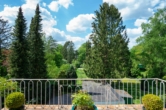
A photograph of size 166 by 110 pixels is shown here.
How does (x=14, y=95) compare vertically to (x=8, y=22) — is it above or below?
below

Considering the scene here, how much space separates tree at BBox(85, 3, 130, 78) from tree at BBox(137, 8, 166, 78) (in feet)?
8.31

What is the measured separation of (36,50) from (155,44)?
12.2m

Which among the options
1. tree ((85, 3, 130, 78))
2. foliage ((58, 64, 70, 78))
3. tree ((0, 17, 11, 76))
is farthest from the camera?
foliage ((58, 64, 70, 78))

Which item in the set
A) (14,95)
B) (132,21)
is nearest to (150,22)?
(132,21)

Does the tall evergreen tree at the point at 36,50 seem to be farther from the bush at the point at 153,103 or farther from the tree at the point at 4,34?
the bush at the point at 153,103

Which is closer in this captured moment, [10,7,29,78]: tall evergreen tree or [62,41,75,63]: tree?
[10,7,29,78]: tall evergreen tree

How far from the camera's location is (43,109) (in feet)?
15.0

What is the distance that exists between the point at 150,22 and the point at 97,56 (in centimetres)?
732

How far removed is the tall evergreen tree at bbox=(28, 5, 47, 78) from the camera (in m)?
16.6

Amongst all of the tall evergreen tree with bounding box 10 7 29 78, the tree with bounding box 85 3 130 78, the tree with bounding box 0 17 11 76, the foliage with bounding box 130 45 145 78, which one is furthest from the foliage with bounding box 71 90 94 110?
the foliage with bounding box 130 45 145 78

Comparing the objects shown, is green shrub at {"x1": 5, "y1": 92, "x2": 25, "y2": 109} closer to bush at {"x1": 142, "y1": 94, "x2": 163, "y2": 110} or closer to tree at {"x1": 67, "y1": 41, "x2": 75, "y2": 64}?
bush at {"x1": 142, "y1": 94, "x2": 163, "y2": 110}

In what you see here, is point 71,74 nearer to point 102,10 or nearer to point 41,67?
point 41,67

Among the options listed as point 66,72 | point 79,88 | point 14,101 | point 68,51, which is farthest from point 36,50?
point 68,51

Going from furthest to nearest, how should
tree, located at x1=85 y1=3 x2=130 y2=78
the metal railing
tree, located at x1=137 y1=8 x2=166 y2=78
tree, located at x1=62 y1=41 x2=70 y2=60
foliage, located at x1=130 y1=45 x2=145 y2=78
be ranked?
tree, located at x1=62 y1=41 x2=70 y2=60
foliage, located at x1=130 y1=45 x2=145 y2=78
tree, located at x1=137 y1=8 x2=166 y2=78
tree, located at x1=85 y1=3 x2=130 y2=78
the metal railing
